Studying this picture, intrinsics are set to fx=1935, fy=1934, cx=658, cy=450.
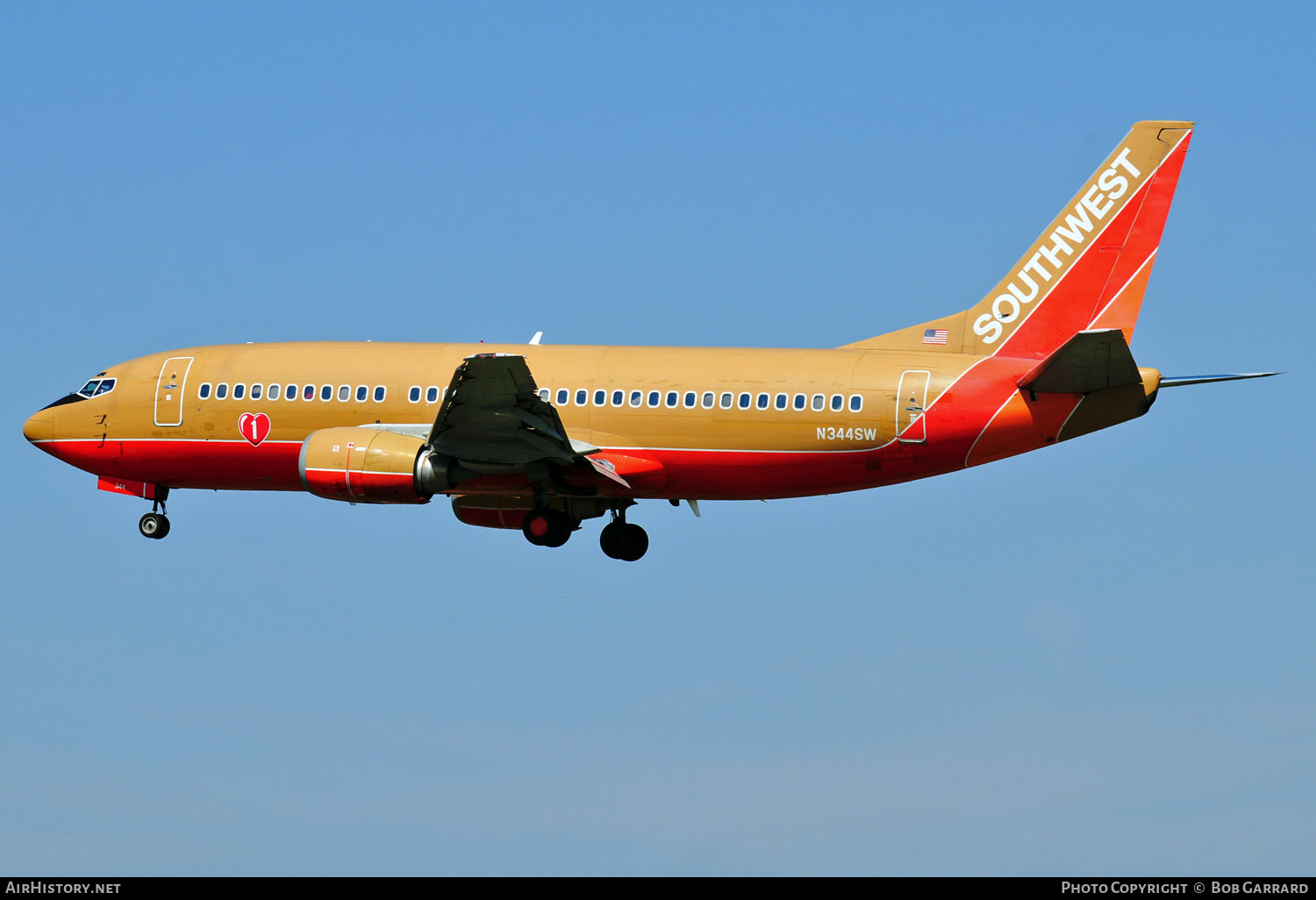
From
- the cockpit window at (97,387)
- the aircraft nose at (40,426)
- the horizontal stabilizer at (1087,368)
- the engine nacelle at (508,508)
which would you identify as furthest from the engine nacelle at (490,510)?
the horizontal stabilizer at (1087,368)

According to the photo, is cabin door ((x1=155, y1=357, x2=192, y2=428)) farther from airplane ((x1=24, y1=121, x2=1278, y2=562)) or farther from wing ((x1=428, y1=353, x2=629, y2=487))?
wing ((x1=428, y1=353, x2=629, y2=487))

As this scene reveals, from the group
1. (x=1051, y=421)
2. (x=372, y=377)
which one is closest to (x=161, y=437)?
(x=372, y=377)

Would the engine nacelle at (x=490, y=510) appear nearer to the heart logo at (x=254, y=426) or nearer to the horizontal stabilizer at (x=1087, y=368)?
the heart logo at (x=254, y=426)

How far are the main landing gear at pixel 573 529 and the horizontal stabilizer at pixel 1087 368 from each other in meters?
11.2

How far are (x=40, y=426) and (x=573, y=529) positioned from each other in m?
15.2

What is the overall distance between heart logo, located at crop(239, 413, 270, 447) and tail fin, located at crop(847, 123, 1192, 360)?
55.6ft

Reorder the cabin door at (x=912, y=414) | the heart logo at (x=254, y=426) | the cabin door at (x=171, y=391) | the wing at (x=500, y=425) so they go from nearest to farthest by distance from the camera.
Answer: the wing at (x=500, y=425), the cabin door at (x=912, y=414), the heart logo at (x=254, y=426), the cabin door at (x=171, y=391)

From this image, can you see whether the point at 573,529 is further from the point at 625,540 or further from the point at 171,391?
the point at 171,391

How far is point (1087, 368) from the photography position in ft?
141

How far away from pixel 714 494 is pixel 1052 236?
10.3m

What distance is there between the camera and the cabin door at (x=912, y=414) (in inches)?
1775

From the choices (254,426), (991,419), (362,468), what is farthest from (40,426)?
(991,419)
